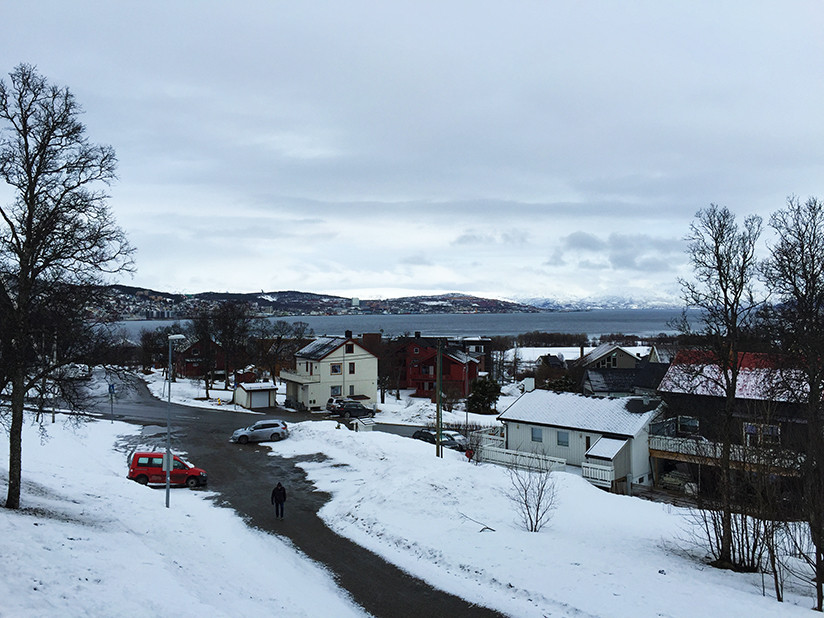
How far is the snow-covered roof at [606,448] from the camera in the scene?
99.7 ft

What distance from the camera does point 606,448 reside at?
102 feet

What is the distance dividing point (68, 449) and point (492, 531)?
25.6m

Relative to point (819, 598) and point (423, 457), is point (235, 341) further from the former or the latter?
point (819, 598)

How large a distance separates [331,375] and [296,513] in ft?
116

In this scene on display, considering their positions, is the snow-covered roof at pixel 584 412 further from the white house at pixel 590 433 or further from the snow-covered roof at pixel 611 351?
the snow-covered roof at pixel 611 351

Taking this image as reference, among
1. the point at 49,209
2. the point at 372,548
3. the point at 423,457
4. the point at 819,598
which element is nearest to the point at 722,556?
the point at 819,598

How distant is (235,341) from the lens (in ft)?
227

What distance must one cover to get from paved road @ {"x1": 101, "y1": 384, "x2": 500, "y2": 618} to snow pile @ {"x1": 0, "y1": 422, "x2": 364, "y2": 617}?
0.67 metres

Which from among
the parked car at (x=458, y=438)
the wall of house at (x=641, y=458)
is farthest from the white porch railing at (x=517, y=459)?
the wall of house at (x=641, y=458)

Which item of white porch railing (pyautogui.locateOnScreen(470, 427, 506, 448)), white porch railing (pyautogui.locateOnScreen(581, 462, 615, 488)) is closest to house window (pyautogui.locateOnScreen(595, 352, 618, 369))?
white porch railing (pyautogui.locateOnScreen(470, 427, 506, 448))

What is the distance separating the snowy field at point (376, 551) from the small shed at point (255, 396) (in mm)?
30605

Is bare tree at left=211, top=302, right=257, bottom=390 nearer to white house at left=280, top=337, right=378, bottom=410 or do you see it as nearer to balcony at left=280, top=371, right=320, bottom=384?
white house at left=280, top=337, right=378, bottom=410

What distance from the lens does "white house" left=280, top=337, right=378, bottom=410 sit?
2210 inches

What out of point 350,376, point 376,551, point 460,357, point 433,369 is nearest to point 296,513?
point 376,551
